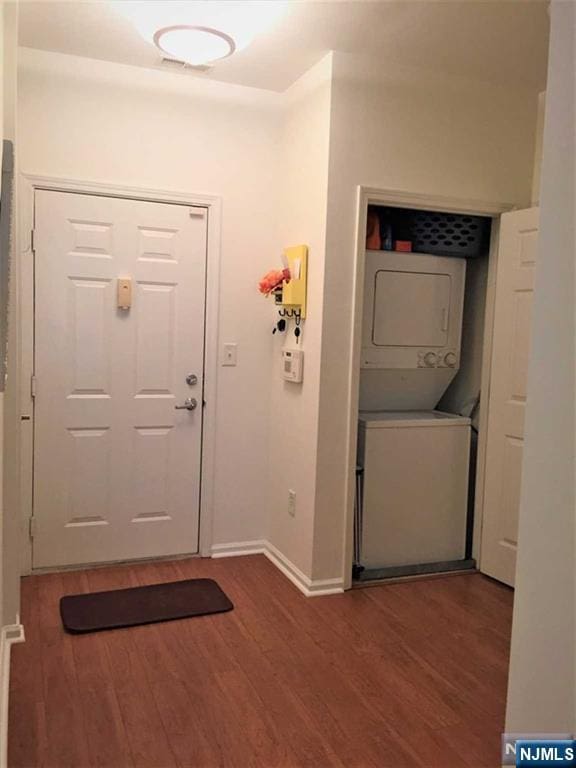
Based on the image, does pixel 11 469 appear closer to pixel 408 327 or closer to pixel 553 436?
pixel 408 327

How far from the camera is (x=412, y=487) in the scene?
11.8ft

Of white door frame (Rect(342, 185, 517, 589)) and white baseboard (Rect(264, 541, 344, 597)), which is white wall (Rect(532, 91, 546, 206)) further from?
white baseboard (Rect(264, 541, 344, 597))

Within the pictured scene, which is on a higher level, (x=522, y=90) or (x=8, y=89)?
(x=522, y=90)

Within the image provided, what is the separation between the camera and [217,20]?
8.44ft

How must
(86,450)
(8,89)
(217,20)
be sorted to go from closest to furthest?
(8,89), (217,20), (86,450)

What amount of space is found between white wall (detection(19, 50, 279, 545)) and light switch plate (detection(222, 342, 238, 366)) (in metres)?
0.03

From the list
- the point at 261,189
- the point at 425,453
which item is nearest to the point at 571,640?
the point at 425,453

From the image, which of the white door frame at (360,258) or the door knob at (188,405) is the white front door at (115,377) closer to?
the door knob at (188,405)

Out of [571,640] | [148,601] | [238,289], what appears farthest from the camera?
[238,289]

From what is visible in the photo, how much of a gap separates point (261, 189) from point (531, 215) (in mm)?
1446

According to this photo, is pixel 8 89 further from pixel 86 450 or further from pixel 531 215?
pixel 531 215

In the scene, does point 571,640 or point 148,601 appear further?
point 148,601

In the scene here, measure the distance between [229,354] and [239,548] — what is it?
1.13m

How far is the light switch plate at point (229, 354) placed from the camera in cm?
369
